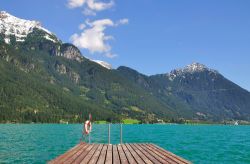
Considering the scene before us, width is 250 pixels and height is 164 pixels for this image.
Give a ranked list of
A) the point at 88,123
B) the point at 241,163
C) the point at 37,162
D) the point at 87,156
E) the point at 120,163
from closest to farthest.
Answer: the point at 120,163 → the point at 87,156 → the point at 88,123 → the point at 37,162 → the point at 241,163

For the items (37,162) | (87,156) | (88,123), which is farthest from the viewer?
(37,162)

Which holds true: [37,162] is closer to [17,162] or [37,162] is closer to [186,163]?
[17,162]

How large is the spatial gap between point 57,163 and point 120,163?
3841 mm

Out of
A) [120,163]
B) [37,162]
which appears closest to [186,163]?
[120,163]

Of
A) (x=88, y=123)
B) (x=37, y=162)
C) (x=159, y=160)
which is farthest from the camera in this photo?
(x=37, y=162)

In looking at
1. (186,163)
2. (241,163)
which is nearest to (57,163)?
(186,163)

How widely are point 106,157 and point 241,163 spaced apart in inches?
1590

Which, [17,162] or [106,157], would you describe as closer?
[106,157]

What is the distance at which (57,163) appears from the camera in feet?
78.0

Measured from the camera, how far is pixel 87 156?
27.3 m

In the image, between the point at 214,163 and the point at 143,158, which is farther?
the point at 214,163

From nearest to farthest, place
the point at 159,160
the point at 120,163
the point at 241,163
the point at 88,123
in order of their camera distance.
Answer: the point at 120,163
the point at 159,160
the point at 88,123
the point at 241,163

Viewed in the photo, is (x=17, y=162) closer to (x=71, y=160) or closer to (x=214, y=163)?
(x=214, y=163)

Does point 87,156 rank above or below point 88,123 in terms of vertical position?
below
